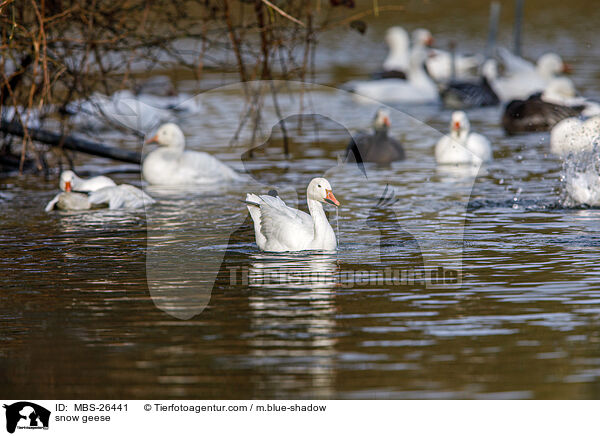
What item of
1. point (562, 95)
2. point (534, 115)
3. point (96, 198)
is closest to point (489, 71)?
point (562, 95)

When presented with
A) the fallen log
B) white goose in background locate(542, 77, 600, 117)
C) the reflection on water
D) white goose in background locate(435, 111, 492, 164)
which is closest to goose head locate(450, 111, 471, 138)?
white goose in background locate(435, 111, 492, 164)

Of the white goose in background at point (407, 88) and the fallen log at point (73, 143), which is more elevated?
the white goose in background at point (407, 88)

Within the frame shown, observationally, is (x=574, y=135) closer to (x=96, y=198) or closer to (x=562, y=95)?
(x=562, y=95)

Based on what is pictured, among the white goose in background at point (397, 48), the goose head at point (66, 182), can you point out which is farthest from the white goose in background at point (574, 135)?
the white goose in background at point (397, 48)

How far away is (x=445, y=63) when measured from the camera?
79.7 feet

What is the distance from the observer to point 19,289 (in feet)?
22.6

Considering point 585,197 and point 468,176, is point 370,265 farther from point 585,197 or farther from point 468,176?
point 468,176

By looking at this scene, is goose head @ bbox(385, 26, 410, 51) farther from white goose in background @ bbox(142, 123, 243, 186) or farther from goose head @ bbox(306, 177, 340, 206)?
goose head @ bbox(306, 177, 340, 206)

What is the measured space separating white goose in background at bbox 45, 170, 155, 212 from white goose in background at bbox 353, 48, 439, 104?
9912 mm

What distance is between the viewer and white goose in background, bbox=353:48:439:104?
20.1 meters

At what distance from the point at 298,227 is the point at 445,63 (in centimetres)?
1729

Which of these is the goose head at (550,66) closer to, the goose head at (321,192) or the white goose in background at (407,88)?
the white goose in background at (407,88)

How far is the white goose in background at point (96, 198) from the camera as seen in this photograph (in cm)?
1002
